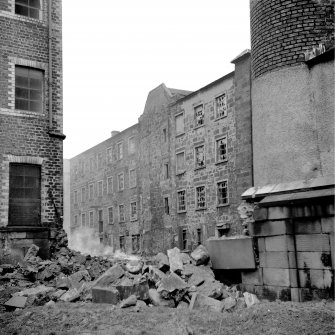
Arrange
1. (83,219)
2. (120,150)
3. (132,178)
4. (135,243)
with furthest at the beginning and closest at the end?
(83,219) < (120,150) < (132,178) < (135,243)

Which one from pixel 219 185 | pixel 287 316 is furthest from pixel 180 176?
pixel 287 316

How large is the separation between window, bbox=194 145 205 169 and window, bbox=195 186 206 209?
5.11ft

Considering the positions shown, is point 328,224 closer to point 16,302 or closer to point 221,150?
point 16,302

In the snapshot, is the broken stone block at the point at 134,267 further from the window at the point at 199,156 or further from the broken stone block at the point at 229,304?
the window at the point at 199,156

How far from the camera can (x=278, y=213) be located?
391 inches

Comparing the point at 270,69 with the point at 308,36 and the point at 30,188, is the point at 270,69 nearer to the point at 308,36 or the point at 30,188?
the point at 308,36

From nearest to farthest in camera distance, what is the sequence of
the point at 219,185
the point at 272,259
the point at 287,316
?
the point at 287,316 → the point at 272,259 → the point at 219,185

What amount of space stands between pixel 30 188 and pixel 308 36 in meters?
11.3

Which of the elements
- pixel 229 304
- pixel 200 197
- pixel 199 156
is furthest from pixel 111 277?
pixel 199 156

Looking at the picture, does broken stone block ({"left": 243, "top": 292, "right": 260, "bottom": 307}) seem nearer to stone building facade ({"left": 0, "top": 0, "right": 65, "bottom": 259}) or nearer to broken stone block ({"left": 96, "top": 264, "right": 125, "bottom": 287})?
broken stone block ({"left": 96, "top": 264, "right": 125, "bottom": 287})

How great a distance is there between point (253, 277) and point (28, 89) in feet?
38.2

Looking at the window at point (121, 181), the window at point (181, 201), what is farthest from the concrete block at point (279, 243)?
the window at point (121, 181)

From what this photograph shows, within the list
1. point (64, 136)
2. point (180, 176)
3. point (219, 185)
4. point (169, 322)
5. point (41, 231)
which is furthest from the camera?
point (180, 176)

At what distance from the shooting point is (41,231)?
1738cm
